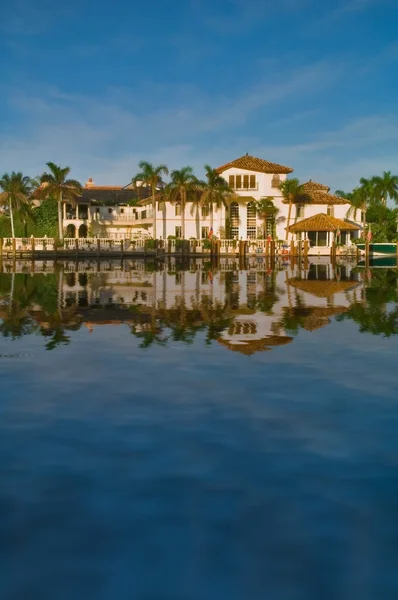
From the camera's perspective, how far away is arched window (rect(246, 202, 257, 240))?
8519 cm

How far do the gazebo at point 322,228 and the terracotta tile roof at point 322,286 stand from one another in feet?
130

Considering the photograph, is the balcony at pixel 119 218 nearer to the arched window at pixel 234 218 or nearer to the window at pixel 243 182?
the arched window at pixel 234 218

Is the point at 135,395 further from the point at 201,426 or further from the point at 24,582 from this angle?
the point at 24,582

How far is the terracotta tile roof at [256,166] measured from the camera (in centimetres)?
8362

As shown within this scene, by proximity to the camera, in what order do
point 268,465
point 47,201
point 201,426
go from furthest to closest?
point 47,201 < point 201,426 < point 268,465

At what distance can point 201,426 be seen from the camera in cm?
929

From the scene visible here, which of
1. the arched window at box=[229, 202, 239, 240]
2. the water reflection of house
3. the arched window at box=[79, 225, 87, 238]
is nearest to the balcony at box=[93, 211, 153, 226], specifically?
the arched window at box=[79, 225, 87, 238]

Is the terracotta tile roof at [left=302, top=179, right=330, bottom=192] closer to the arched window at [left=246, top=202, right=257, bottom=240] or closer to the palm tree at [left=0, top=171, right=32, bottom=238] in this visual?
the arched window at [left=246, top=202, right=257, bottom=240]

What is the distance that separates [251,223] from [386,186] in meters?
29.1

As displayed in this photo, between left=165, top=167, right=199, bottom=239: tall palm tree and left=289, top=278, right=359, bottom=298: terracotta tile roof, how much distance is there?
41710 mm

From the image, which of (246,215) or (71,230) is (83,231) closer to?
(71,230)

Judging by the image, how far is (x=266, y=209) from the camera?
3248 inches

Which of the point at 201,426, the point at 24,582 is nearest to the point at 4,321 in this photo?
the point at 201,426

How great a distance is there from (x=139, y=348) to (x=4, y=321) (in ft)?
21.4
